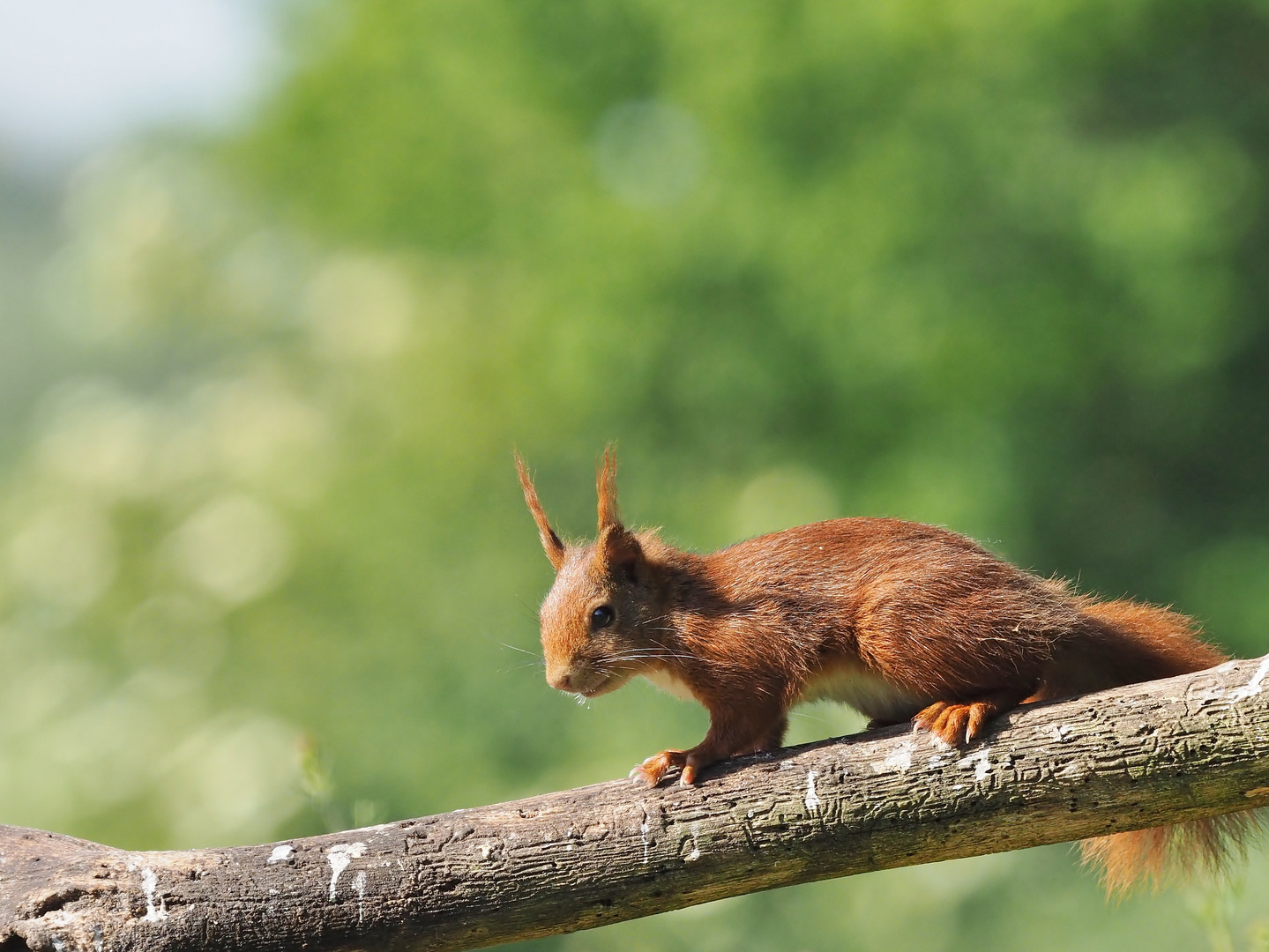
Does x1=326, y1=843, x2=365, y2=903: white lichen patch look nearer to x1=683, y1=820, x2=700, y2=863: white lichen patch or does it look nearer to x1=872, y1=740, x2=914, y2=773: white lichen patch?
x1=683, y1=820, x2=700, y2=863: white lichen patch

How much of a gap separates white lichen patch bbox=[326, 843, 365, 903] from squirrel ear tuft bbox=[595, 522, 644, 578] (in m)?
0.79

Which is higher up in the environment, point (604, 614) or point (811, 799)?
point (604, 614)

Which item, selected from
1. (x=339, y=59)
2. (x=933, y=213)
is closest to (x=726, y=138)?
(x=933, y=213)

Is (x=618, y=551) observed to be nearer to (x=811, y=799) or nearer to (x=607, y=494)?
(x=607, y=494)

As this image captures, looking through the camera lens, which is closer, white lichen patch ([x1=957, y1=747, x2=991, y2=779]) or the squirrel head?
white lichen patch ([x1=957, y1=747, x2=991, y2=779])

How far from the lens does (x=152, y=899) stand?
259 centimetres

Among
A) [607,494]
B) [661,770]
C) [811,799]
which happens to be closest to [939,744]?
[811,799]

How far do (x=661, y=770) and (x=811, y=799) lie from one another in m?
0.31

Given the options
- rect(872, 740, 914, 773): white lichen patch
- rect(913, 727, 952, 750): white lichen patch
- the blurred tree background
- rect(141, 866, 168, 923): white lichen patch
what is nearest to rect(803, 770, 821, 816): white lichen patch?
rect(872, 740, 914, 773): white lichen patch

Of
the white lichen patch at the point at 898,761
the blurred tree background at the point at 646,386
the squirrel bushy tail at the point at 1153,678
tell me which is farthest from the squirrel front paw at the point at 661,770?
the blurred tree background at the point at 646,386

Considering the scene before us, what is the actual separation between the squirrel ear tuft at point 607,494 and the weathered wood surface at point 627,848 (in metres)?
0.63

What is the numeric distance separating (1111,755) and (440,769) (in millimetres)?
8022

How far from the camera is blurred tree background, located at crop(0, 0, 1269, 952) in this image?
885cm

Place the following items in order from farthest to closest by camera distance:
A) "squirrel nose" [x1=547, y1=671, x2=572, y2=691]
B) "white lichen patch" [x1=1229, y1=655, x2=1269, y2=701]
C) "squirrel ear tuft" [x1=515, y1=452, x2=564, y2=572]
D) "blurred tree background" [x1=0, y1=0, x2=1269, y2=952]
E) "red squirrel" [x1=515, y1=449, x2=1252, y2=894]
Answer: "blurred tree background" [x1=0, y1=0, x2=1269, y2=952] < "squirrel ear tuft" [x1=515, y1=452, x2=564, y2=572] < "squirrel nose" [x1=547, y1=671, x2=572, y2=691] < "red squirrel" [x1=515, y1=449, x2=1252, y2=894] < "white lichen patch" [x1=1229, y1=655, x2=1269, y2=701]
